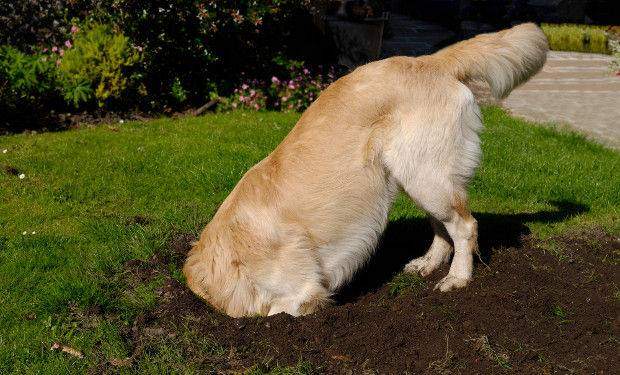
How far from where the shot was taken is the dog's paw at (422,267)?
4473mm

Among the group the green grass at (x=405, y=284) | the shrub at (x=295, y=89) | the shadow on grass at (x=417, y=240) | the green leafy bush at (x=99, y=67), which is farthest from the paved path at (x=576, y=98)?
the green leafy bush at (x=99, y=67)

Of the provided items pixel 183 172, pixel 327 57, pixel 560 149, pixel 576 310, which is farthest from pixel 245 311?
pixel 327 57

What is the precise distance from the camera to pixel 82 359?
3.51 metres

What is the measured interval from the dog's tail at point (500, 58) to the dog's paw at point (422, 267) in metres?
1.23

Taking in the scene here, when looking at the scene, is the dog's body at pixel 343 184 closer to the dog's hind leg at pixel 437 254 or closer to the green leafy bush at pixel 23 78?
the dog's hind leg at pixel 437 254

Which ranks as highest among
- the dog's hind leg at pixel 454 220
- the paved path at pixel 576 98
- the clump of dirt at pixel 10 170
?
the dog's hind leg at pixel 454 220

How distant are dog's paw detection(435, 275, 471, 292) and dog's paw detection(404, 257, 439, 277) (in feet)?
1.00

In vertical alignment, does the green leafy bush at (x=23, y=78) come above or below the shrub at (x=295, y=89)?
above

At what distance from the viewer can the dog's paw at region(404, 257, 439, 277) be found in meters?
4.47

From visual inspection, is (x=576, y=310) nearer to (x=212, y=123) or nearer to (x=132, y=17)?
(x=212, y=123)

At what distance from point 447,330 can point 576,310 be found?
0.85m

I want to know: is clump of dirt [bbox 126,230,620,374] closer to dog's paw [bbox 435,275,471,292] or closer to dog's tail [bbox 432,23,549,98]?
dog's paw [bbox 435,275,471,292]

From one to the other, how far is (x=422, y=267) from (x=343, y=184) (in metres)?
1.14

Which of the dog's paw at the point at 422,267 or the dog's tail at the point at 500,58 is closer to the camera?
the dog's tail at the point at 500,58
